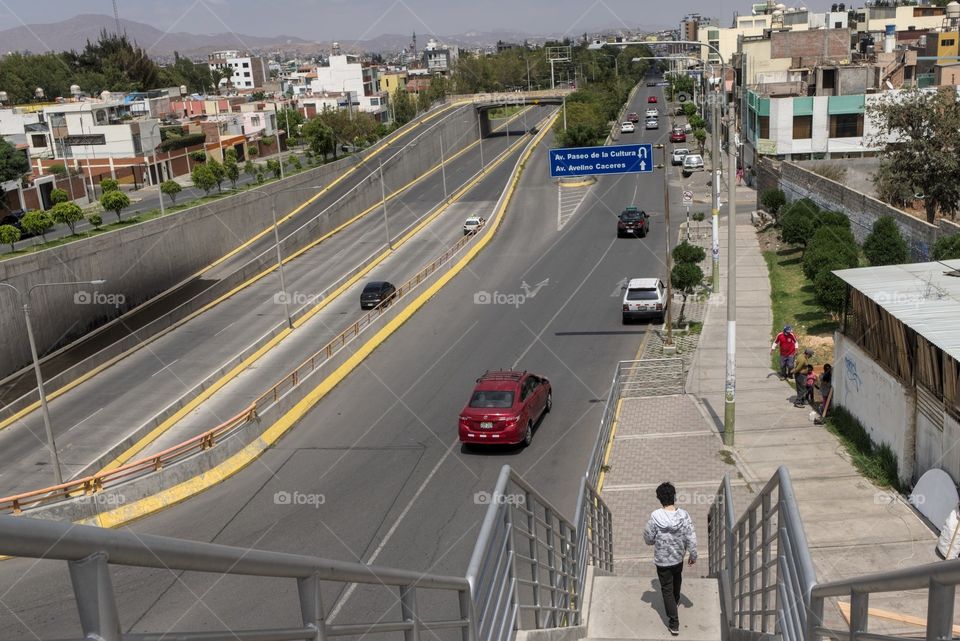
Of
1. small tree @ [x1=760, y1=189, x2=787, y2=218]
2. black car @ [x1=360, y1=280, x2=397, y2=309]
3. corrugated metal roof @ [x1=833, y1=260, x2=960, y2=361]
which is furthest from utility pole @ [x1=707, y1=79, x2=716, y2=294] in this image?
black car @ [x1=360, y1=280, x2=397, y2=309]

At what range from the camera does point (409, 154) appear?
80.1 meters

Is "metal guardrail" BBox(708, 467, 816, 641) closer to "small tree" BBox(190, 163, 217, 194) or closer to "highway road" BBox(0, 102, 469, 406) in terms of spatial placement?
"highway road" BBox(0, 102, 469, 406)

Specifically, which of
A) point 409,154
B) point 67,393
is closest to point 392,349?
point 67,393

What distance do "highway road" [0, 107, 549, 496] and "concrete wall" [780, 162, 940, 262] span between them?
18628mm

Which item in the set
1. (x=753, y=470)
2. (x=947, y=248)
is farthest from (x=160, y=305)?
(x=753, y=470)

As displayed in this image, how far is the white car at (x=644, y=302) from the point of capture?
29672 millimetres

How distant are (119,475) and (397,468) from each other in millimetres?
5899

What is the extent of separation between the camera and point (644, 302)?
29719 millimetres

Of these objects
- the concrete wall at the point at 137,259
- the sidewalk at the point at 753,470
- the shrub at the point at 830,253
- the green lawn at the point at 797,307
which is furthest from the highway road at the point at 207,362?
the shrub at the point at 830,253

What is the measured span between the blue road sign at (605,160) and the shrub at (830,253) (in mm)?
5879

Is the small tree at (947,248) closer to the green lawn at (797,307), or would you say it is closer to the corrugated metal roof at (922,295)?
the green lawn at (797,307)

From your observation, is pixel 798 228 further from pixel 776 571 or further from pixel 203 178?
pixel 203 178

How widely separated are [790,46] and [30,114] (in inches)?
2771

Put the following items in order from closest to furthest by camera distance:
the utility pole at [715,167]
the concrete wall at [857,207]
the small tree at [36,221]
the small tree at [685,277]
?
1. the utility pole at [715,167]
2. the concrete wall at [857,207]
3. the small tree at [685,277]
4. the small tree at [36,221]
